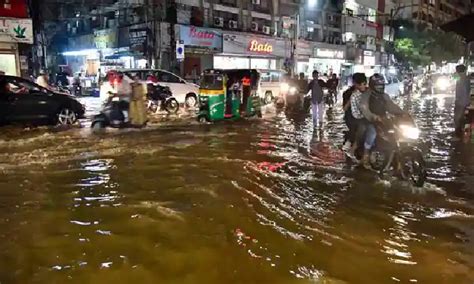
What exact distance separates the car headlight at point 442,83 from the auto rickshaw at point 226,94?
2584 centimetres

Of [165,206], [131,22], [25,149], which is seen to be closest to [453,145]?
[165,206]

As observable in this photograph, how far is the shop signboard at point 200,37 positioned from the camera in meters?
27.9

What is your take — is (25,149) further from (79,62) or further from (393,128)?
(79,62)

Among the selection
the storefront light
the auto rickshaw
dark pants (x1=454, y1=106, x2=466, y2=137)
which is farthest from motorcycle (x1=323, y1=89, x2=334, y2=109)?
the storefront light

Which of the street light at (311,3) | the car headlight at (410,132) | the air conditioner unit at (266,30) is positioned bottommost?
the car headlight at (410,132)

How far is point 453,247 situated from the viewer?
15.6 feet

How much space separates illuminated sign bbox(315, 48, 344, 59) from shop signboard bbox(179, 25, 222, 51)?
13.8 meters

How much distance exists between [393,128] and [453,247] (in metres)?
2.83

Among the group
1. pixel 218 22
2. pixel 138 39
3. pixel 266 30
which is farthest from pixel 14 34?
pixel 266 30

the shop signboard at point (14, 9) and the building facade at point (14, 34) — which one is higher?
the shop signboard at point (14, 9)

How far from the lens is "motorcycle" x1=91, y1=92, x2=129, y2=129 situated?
13102 mm

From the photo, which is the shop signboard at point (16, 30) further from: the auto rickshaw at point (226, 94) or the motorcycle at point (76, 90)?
the auto rickshaw at point (226, 94)

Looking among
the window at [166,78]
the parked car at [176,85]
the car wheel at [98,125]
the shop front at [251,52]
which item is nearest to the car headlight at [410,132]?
the car wheel at [98,125]

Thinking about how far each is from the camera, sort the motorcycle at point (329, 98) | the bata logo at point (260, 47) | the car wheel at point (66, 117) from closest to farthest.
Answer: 1. the car wheel at point (66, 117)
2. the motorcycle at point (329, 98)
3. the bata logo at point (260, 47)
